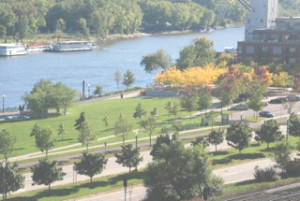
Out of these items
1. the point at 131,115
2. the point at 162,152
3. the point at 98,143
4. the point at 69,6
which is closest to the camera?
the point at 162,152

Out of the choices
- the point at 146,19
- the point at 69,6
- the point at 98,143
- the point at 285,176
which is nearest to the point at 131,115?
the point at 98,143

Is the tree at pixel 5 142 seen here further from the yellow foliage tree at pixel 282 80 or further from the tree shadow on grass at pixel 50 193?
the yellow foliage tree at pixel 282 80

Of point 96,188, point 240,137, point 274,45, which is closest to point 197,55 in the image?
point 274,45

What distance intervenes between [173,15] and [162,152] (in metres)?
145

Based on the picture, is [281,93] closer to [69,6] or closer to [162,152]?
[162,152]

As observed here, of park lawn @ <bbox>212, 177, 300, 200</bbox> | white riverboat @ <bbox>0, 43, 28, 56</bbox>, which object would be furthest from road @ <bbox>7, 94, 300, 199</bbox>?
white riverboat @ <bbox>0, 43, 28, 56</bbox>

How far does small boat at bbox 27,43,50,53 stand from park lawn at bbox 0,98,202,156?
61456mm

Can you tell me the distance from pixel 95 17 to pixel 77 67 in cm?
5051

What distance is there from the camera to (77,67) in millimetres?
96375

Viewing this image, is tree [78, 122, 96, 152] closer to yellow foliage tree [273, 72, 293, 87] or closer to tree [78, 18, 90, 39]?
yellow foliage tree [273, 72, 293, 87]

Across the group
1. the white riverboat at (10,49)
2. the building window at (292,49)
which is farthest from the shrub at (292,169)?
the white riverboat at (10,49)

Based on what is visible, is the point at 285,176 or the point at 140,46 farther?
the point at 140,46

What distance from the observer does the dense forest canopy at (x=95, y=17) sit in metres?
Result: 133

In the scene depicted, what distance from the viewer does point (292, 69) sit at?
6962 cm
